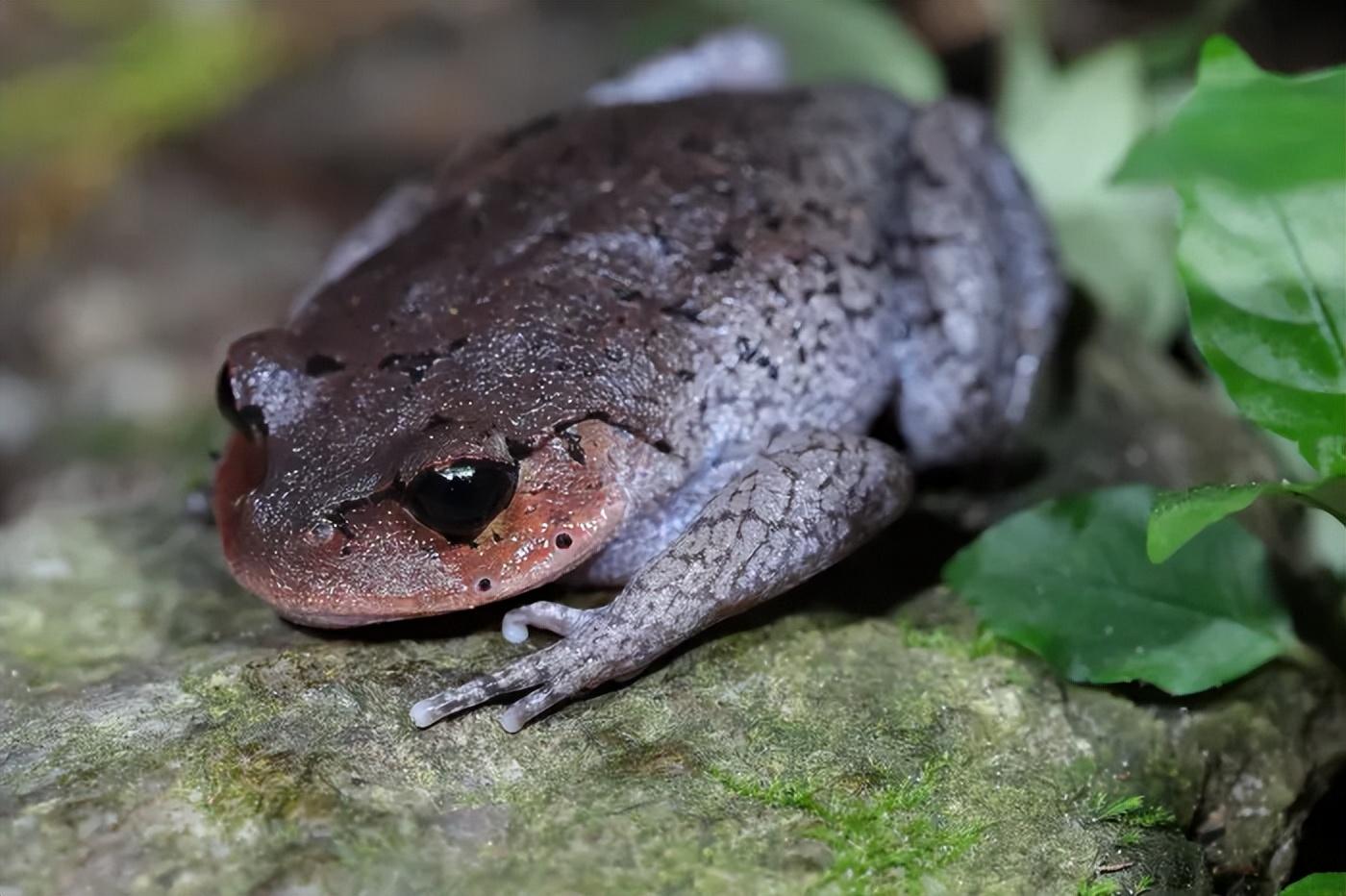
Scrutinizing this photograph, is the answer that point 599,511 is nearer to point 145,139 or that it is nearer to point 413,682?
point 413,682

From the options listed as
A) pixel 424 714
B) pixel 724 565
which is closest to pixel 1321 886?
pixel 724 565

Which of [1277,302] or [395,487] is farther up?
[395,487]

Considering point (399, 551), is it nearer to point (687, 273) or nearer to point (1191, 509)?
point (687, 273)

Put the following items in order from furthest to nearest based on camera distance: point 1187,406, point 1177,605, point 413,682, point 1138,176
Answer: point 1187,406 → point 1177,605 → point 413,682 → point 1138,176

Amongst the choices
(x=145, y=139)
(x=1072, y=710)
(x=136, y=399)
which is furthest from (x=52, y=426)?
(x=1072, y=710)

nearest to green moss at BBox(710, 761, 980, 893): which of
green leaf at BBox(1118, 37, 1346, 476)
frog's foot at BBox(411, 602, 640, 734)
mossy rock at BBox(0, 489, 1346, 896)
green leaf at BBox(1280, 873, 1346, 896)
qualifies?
mossy rock at BBox(0, 489, 1346, 896)

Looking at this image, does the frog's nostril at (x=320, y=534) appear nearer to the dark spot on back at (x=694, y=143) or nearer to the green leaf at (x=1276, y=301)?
the dark spot on back at (x=694, y=143)

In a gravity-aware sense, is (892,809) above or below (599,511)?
below

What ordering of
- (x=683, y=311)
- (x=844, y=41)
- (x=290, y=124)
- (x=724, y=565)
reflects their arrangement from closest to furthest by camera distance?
Result: (x=724, y=565) → (x=683, y=311) → (x=844, y=41) → (x=290, y=124)
